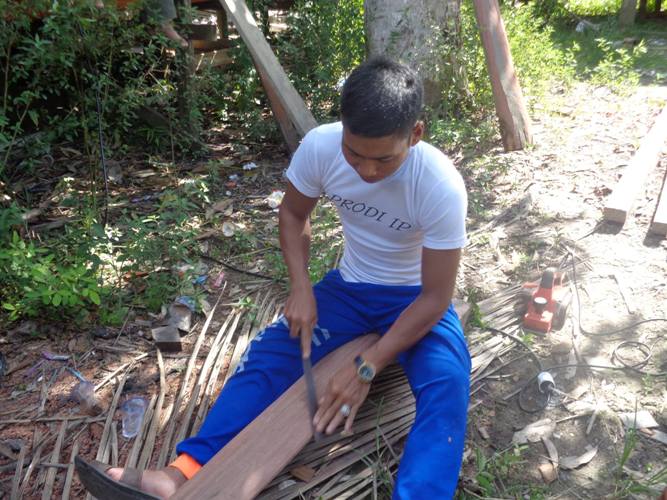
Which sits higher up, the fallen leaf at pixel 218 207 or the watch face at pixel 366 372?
the watch face at pixel 366 372

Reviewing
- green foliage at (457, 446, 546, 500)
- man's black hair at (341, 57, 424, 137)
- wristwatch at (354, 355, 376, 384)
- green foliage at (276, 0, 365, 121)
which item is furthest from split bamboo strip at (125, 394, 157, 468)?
green foliage at (276, 0, 365, 121)

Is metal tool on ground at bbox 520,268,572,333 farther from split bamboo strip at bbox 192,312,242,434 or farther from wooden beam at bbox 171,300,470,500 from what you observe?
split bamboo strip at bbox 192,312,242,434

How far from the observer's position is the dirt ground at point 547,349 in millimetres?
2533

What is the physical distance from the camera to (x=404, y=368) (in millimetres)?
2529

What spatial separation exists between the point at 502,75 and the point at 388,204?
10.4 ft

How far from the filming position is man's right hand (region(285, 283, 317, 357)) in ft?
8.28

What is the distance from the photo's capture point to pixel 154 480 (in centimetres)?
212

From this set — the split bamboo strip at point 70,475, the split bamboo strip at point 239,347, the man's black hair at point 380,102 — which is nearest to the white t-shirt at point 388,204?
the man's black hair at point 380,102

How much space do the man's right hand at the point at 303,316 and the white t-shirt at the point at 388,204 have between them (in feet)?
0.87

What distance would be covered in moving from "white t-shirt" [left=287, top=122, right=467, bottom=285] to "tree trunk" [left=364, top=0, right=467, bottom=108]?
291 cm

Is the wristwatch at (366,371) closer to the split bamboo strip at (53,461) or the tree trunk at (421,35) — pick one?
the split bamboo strip at (53,461)

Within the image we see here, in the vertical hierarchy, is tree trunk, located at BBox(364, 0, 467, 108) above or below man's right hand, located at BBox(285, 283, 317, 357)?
above

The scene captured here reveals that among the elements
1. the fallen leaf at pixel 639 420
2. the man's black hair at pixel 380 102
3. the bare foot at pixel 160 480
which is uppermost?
the man's black hair at pixel 380 102

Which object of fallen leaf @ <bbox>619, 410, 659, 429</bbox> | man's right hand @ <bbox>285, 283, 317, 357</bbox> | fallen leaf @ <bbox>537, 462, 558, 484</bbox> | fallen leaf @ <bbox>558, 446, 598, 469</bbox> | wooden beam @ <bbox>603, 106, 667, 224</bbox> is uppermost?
man's right hand @ <bbox>285, 283, 317, 357</bbox>
